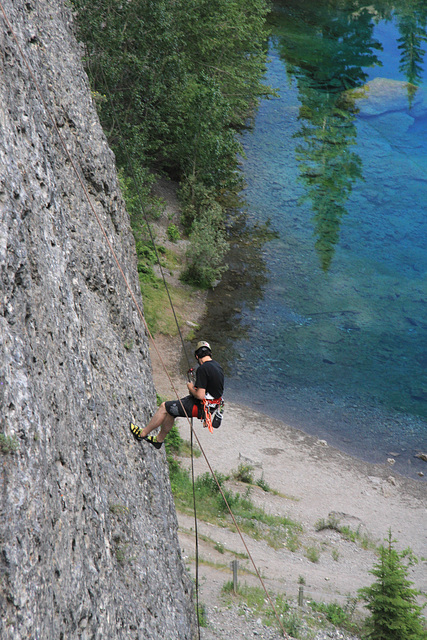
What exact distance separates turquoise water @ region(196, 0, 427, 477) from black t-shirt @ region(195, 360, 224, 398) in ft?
50.0

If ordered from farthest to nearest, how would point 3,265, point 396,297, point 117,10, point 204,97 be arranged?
1. point 396,297
2. point 204,97
3. point 117,10
4. point 3,265

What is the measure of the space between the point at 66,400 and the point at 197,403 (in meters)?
2.85

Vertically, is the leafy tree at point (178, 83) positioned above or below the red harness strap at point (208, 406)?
above

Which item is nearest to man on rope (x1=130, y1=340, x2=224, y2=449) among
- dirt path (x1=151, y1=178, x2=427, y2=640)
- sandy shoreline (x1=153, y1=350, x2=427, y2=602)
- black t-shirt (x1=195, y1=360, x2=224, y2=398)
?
black t-shirt (x1=195, y1=360, x2=224, y2=398)

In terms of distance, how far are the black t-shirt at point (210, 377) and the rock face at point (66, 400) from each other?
3.82ft

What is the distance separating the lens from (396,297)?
3195 cm

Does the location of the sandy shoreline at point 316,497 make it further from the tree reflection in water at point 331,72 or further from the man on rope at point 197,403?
the tree reflection in water at point 331,72

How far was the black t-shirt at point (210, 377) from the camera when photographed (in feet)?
26.6

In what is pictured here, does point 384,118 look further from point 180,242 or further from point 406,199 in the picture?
point 180,242

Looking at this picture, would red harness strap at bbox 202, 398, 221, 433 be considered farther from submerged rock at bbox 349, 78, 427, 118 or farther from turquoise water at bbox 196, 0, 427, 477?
submerged rock at bbox 349, 78, 427, 118

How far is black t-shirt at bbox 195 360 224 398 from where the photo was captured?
811 cm

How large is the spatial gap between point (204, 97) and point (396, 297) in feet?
51.3

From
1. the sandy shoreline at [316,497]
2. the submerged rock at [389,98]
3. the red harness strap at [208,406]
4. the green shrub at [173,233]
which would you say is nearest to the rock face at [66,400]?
the red harness strap at [208,406]

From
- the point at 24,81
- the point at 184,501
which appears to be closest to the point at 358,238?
the point at 184,501
